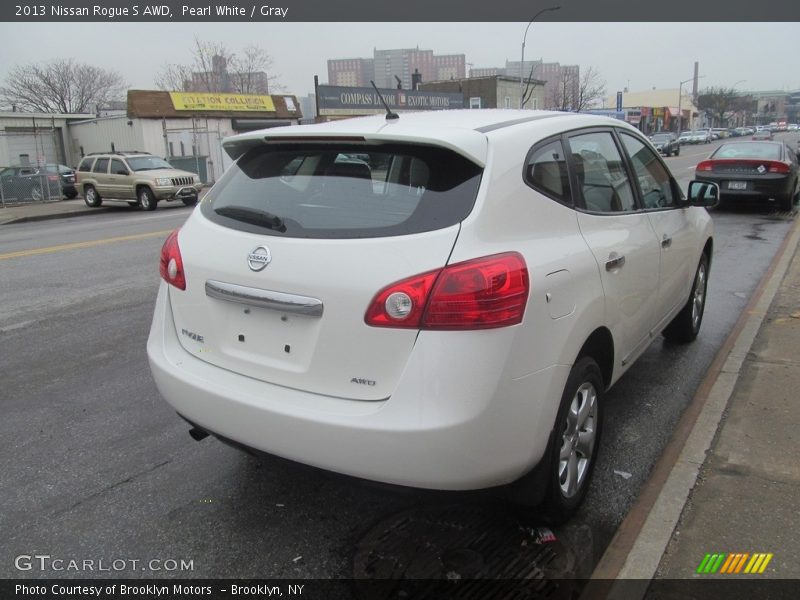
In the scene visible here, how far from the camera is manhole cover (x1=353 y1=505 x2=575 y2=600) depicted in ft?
8.29

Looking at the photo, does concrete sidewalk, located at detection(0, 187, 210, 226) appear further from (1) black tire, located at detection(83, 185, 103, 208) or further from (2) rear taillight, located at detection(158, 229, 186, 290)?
(2) rear taillight, located at detection(158, 229, 186, 290)

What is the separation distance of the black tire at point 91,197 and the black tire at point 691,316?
67.1 feet

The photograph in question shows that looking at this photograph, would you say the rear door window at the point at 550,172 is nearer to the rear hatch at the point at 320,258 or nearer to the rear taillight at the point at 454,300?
the rear hatch at the point at 320,258

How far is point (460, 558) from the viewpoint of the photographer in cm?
270

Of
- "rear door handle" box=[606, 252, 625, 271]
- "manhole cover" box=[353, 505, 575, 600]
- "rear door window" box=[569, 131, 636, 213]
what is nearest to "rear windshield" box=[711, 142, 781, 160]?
"rear door window" box=[569, 131, 636, 213]

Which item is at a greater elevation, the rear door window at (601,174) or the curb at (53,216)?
the rear door window at (601,174)

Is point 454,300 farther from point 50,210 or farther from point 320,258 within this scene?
point 50,210

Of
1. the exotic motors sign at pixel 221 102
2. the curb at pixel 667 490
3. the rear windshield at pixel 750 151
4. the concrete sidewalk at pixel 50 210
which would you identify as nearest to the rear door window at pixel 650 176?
the curb at pixel 667 490

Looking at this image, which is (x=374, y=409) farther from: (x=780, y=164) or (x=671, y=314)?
(x=780, y=164)

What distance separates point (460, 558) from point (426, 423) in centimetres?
81

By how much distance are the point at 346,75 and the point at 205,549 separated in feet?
325

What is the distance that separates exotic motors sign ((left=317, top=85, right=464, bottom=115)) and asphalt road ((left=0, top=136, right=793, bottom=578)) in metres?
35.2

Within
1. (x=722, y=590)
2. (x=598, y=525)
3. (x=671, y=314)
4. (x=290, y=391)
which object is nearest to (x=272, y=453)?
(x=290, y=391)

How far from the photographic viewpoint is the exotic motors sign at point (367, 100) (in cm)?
3994
